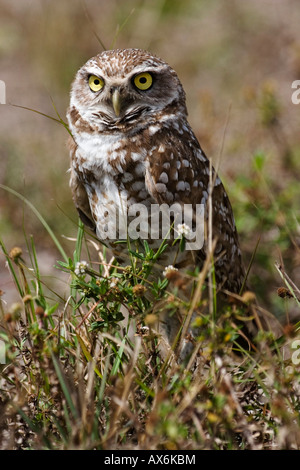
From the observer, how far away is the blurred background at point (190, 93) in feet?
13.9

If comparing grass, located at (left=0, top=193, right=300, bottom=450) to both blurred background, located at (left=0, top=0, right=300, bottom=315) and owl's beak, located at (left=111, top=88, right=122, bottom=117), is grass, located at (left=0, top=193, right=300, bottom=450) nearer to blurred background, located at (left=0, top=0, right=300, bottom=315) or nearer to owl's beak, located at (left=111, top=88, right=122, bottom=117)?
owl's beak, located at (left=111, top=88, right=122, bottom=117)

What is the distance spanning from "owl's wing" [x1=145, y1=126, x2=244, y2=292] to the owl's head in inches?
5.9

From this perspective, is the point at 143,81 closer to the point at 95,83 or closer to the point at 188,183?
the point at 95,83

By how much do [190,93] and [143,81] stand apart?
13.6 feet

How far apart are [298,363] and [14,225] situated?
120 inches

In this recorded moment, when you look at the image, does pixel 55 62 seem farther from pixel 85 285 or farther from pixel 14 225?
pixel 85 285

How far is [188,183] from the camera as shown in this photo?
2.88m

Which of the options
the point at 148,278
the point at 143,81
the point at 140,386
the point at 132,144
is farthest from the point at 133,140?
the point at 140,386

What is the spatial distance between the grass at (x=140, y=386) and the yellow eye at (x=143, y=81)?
0.98 metres

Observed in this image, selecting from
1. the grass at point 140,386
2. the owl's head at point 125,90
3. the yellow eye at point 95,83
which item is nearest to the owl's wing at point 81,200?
the owl's head at point 125,90

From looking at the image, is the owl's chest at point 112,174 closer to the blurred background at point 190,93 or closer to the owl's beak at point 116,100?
the owl's beak at point 116,100

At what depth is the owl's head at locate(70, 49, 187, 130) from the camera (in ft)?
9.16

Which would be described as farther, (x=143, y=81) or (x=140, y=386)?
(x=143, y=81)
